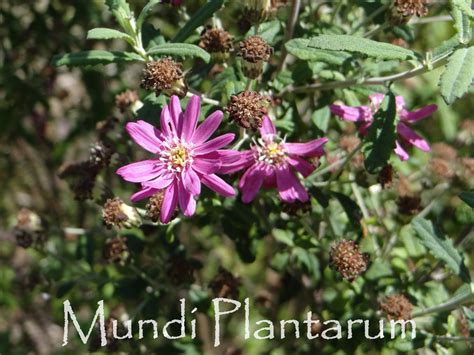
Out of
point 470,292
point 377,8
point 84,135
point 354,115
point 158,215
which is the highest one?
point 84,135

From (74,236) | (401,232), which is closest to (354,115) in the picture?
(401,232)

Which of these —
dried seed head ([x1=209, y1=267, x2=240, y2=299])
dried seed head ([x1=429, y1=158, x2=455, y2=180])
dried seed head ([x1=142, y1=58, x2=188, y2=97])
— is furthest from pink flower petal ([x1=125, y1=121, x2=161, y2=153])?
dried seed head ([x1=429, y1=158, x2=455, y2=180])

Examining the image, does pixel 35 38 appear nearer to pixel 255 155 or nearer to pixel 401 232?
pixel 255 155

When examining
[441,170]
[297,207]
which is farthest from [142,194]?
[441,170]

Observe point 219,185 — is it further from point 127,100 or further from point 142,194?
point 127,100

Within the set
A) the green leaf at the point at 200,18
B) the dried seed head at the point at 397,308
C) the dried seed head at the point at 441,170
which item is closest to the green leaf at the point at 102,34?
the green leaf at the point at 200,18
